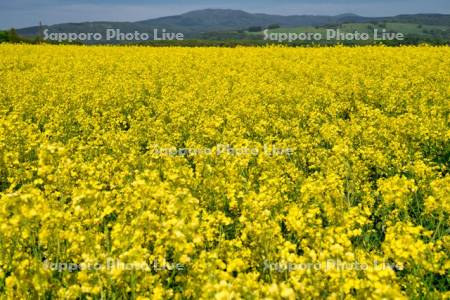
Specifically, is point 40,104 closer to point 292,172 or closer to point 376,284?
point 292,172

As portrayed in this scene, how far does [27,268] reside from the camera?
387 centimetres

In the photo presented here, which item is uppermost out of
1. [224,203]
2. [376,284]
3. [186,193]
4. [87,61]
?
[87,61]

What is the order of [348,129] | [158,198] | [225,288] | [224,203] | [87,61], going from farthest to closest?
[87,61]
[348,129]
[224,203]
[158,198]
[225,288]

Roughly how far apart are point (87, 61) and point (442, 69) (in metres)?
15.7

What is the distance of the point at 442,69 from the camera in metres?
17.0

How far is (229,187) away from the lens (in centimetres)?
617

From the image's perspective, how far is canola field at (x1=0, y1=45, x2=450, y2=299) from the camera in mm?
3721

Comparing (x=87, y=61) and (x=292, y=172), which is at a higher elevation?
(x=87, y=61)

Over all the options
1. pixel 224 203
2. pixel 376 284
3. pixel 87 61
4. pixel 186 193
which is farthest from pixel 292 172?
pixel 87 61

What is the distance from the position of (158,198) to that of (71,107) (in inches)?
379

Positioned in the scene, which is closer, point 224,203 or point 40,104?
point 224,203

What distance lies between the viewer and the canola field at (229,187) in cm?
372

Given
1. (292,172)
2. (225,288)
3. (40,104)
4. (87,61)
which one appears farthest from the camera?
(87,61)

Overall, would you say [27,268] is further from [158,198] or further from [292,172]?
[292,172]
